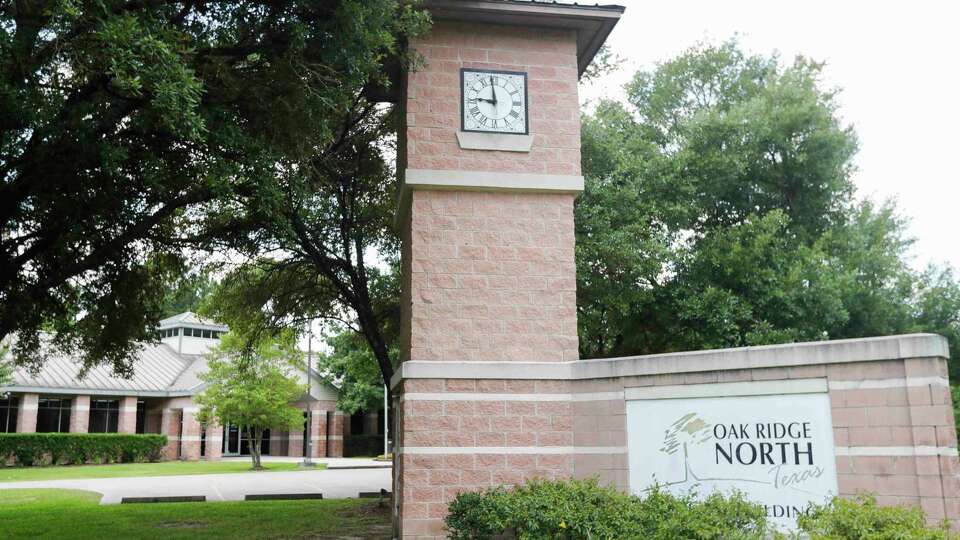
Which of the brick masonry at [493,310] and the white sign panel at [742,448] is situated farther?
the brick masonry at [493,310]

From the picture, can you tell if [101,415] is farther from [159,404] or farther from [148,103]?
[148,103]

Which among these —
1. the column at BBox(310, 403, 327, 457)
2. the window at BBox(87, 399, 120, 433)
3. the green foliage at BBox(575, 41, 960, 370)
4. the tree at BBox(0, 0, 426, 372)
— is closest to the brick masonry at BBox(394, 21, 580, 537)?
the tree at BBox(0, 0, 426, 372)

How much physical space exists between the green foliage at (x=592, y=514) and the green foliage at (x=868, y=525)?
1.58 ft

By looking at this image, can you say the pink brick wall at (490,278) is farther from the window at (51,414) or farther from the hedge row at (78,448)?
the window at (51,414)

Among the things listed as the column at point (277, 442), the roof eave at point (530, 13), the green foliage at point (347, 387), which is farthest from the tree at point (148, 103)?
the column at point (277, 442)

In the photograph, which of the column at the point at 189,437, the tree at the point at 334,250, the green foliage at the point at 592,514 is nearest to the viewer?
the green foliage at the point at 592,514

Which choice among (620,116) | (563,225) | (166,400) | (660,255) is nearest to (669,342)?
(660,255)

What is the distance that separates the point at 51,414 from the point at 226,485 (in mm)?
17464

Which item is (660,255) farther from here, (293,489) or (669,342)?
(293,489)

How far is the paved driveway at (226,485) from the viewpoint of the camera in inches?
816

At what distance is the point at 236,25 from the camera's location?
9.34m

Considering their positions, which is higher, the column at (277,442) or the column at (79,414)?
the column at (79,414)

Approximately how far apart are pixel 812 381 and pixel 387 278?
10552 mm

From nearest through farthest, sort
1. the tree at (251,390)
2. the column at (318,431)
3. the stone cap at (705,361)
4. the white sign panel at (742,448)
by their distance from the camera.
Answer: the stone cap at (705,361) → the white sign panel at (742,448) → the tree at (251,390) → the column at (318,431)
